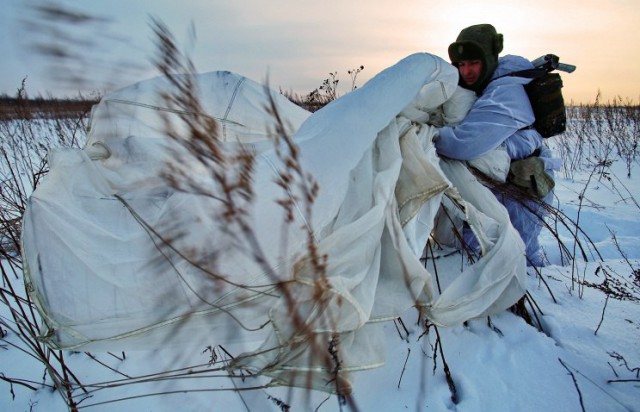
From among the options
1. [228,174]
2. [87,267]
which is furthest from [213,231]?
[87,267]

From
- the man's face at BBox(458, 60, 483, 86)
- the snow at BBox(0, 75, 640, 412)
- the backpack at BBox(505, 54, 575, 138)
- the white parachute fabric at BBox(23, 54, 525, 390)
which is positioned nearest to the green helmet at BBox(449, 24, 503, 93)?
the man's face at BBox(458, 60, 483, 86)

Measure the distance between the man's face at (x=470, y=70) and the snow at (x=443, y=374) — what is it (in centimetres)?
129

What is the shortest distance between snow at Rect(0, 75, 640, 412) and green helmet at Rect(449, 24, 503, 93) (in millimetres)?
1279

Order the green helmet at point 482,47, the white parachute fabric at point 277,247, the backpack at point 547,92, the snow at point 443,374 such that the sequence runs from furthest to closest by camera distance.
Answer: the green helmet at point 482,47 < the backpack at point 547,92 < the snow at point 443,374 < the white parachute fabric at point 277,247

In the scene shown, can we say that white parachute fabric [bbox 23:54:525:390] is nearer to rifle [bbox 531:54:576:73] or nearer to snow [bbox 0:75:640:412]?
snow [bbox 0:75:640:412]

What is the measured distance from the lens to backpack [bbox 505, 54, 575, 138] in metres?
1.88

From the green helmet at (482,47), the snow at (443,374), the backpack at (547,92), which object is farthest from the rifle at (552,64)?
the snow at (443,374)

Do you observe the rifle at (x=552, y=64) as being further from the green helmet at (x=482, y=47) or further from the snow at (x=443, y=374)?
the snow at (x=443, y=374)

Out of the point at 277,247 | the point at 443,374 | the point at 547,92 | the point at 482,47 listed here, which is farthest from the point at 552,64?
the point at 277,247

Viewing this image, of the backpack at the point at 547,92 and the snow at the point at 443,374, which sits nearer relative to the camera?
the snow at the point at 443,374

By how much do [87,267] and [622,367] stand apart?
1858 mm

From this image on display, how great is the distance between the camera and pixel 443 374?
1.30 metres

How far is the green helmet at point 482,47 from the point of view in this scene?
205cm

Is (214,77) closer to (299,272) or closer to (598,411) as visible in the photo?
(299,272)
